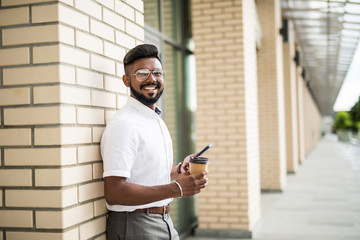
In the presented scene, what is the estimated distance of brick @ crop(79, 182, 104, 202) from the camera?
1.95 m

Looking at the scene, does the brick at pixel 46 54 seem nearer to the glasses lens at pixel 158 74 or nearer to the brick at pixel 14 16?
the brick at pixel 14 16

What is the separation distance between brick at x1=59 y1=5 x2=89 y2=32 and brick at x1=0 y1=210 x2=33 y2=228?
93 centimetres

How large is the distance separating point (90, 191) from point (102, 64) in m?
0.71

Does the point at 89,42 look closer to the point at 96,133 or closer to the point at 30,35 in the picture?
the point at 30,35

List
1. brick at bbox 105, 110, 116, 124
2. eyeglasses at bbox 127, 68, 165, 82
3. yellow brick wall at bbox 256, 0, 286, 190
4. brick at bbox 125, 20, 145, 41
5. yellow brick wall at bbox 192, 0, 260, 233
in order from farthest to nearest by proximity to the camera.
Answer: yellow brick wall at bbox 256, 0, 286, 190
yellow brick wall at bbox 192, 0, 260, 233
brick at bbox 125, 20, 145, 41
brick at bbox 105, 110, 116, 124
eyeglasses at bbox 127, 68, 165, 82

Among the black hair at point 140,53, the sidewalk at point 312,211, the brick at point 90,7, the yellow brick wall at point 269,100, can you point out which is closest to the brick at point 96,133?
the black hair at point 140,53

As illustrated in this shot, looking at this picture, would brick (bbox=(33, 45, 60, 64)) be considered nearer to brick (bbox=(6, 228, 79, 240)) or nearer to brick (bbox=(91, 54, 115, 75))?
brick (bbox=(91, 54, 115, 75))

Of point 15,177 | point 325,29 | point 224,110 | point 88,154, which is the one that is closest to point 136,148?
point 88,154

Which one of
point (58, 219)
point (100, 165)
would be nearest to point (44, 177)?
point (58, 219)

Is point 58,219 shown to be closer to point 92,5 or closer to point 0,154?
point 0,154

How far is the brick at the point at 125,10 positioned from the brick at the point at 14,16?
0.62 m

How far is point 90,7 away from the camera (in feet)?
6.88

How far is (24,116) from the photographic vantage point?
1.87 meters

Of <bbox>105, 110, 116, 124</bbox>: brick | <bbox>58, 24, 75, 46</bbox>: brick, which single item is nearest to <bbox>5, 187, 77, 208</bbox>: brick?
<bbox>105, 110, 116, 124</bbox>: brick
